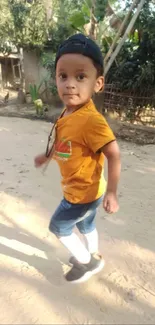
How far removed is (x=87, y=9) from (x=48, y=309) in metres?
6.77

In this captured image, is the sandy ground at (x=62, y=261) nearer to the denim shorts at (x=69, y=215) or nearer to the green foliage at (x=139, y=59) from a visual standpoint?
the denim shorts at (x=69, y=215)

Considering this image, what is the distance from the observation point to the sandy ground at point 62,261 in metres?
1.60

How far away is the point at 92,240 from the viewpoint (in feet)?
6.11

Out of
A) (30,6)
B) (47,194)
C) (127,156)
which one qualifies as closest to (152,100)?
(127,156)

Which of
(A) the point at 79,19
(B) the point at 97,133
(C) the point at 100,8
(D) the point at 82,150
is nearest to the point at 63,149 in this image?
(D) the point at 82,150

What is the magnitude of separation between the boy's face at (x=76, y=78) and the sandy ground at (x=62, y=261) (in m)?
1.14

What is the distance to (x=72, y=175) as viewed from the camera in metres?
1.55

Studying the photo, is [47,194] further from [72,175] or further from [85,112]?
[85,112]

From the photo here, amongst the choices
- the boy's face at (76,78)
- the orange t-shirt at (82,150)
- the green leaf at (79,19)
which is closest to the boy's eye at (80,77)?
the boy's face at (76,78)

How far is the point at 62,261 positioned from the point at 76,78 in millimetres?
1294

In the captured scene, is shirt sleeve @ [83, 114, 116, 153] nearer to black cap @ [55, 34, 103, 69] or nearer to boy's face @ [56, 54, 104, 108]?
boy's face @ [56, 54, 104, 108]

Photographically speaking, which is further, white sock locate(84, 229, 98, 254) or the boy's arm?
white sock locate(84, 229, 98, 254)

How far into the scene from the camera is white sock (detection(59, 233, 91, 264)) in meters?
1.72

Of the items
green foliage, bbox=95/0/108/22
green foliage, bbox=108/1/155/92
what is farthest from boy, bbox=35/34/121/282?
green foliage, bbox=95/0/108/22
